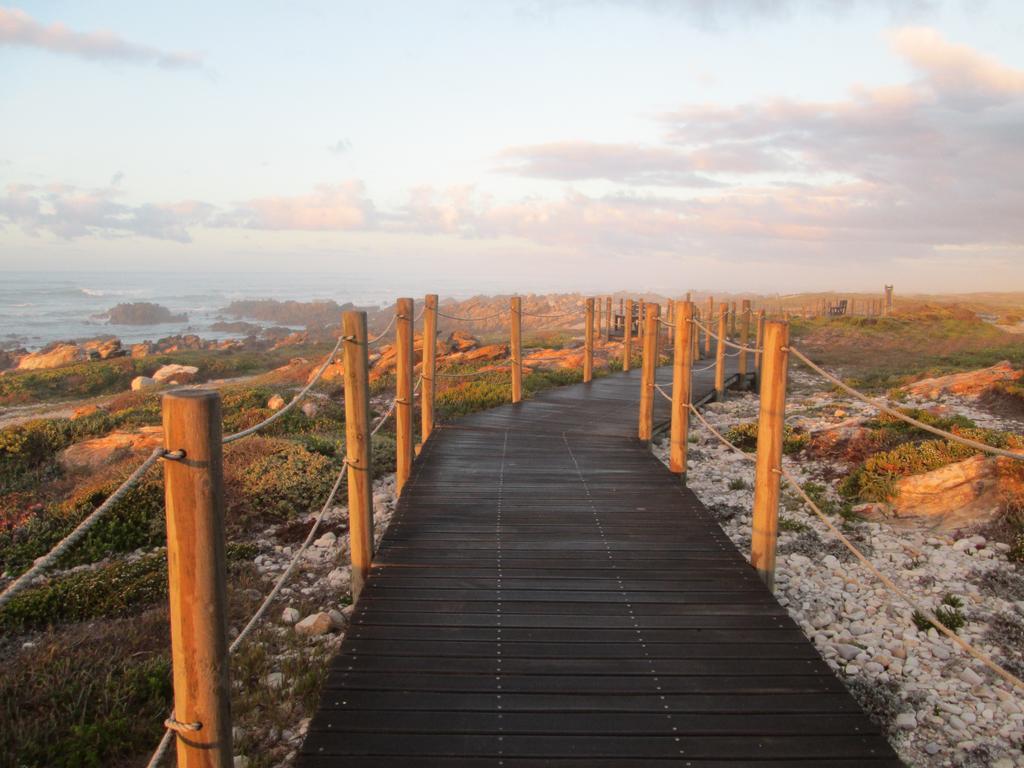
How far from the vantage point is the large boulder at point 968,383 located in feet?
40.3

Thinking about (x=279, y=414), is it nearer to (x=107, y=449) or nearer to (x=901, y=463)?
(x=901, y=463)

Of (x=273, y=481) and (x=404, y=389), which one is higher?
(x=404, y=389)

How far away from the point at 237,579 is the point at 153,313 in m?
78.2

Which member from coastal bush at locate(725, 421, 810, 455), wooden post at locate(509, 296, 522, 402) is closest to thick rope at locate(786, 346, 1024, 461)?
coastal bush at locate(725, 421, 810, 455)

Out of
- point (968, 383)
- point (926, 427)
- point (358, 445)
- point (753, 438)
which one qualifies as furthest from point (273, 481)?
point (968, 383)

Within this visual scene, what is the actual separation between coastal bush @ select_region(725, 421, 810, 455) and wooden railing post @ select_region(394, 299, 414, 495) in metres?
5.26

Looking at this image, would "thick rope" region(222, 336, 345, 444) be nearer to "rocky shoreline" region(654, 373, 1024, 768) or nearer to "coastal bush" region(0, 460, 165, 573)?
"rocky shoreline" region(654, 373, 1024, 768)

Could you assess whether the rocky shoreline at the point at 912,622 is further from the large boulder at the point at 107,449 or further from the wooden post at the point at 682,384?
the large boulder at the point at 107,449

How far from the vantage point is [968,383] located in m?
12.6

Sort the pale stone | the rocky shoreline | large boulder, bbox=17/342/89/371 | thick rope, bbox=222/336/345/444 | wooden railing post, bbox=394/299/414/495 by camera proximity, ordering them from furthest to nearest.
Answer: large boulder, bbox=17/342/89/371
wooden railing post, bbox=394/299/414/495
the pale stone
the rocky shoreline
thick rope, bbox=222/336/345/444

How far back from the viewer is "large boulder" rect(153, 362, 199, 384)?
24.8 meters

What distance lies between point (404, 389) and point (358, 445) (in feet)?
6.00

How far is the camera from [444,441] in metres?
8.28

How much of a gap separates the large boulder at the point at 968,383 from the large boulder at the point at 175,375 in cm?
2256
